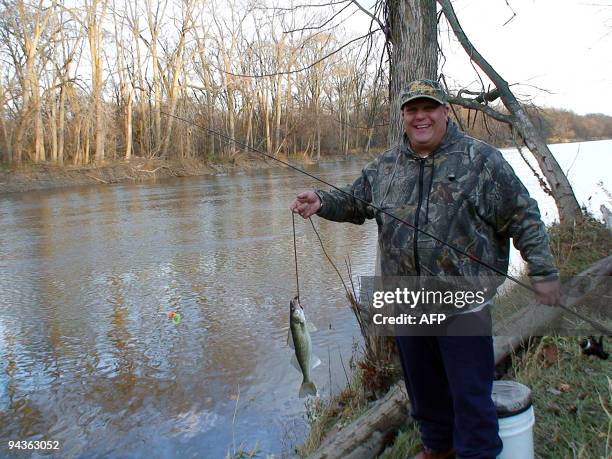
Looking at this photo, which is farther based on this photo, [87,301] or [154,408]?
[87,301]

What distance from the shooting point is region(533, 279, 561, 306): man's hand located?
2764mm

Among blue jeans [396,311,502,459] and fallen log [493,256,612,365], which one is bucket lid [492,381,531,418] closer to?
blue jeans [396,311,502,459]

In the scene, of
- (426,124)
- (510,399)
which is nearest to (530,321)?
(510,399)

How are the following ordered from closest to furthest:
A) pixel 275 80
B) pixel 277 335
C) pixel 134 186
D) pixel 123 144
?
pixel 277 335
pixel 134 186
pixel 123 144
pixel 275 80

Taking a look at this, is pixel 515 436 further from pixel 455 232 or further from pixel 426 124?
pixel 426 124

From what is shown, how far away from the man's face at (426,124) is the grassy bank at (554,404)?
4.94ft

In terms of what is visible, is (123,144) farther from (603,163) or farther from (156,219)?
(603,163)

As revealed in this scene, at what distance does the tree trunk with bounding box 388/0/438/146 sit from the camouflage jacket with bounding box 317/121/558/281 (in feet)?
7.86

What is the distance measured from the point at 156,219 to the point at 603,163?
703 inches

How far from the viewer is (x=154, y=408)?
4.97m

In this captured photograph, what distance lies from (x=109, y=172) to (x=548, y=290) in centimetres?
3158

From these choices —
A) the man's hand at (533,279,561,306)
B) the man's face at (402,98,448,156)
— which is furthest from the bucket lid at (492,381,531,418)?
the man's face at (402,98,448,156)

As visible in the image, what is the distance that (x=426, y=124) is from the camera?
279cm

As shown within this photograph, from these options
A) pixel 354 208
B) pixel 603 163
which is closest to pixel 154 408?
pixel 354 208
